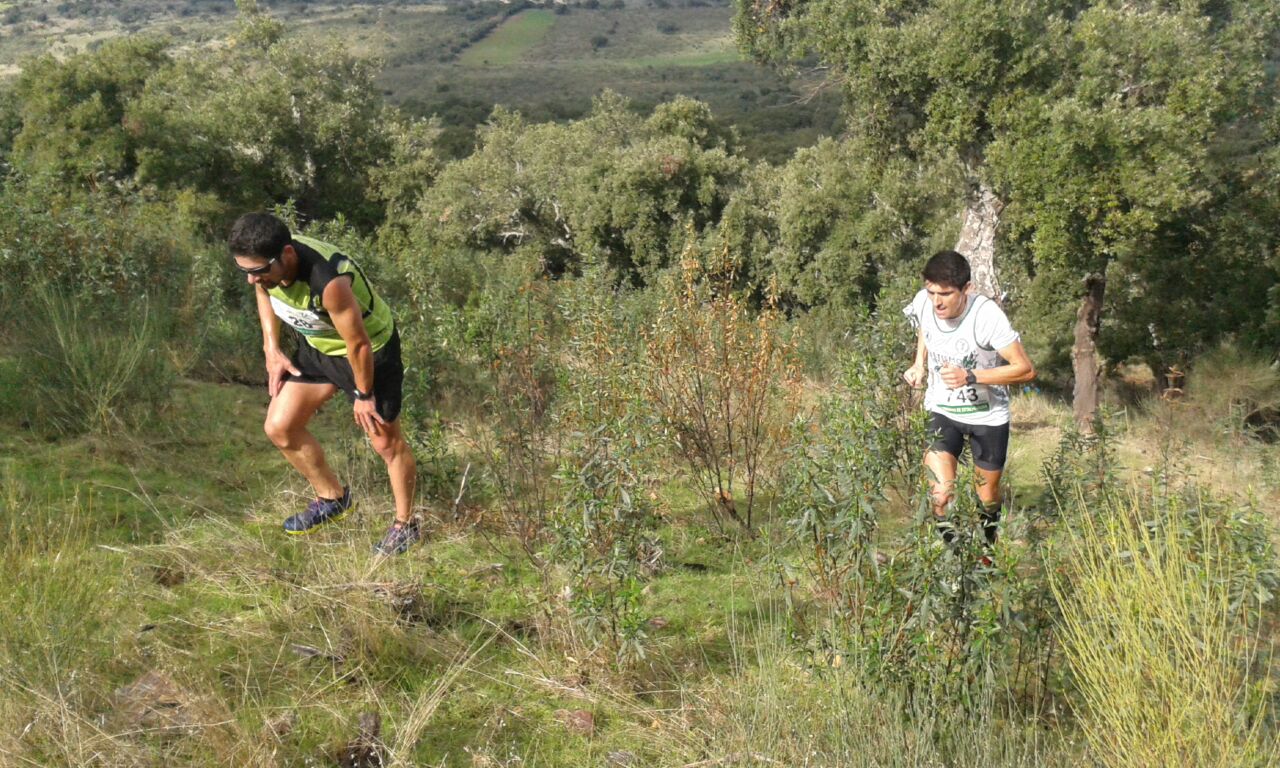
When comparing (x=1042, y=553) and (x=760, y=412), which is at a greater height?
(x=1042, y=553)

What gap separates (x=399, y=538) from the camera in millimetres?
4164

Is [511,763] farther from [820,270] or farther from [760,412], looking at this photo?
[820,270]

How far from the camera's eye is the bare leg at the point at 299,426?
13.6 feet

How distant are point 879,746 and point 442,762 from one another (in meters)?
1.31

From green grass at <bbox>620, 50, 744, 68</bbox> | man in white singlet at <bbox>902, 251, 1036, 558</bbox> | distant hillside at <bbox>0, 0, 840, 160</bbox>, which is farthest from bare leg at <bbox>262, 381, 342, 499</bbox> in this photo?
green grass at <bbox>620, 50, 744, 68</bbox>

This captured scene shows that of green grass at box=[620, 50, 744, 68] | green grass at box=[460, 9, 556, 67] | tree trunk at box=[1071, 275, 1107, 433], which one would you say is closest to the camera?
tree trunk at box=[1071, 275, 1107, 433]

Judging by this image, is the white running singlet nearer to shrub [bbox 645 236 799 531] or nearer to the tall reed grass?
shrub [bbox 645 236 799 531]

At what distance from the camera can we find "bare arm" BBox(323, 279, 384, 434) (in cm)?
374

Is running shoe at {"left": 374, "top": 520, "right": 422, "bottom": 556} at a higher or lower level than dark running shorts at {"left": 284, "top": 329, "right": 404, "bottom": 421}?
lower

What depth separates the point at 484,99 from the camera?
74.0 meters

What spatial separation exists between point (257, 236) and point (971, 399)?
3198 millimetres

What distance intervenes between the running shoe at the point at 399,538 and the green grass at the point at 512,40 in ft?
332

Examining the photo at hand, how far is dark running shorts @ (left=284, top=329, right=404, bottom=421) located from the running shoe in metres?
0.50

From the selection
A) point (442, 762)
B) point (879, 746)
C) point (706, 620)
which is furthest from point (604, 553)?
point (879, 746)
